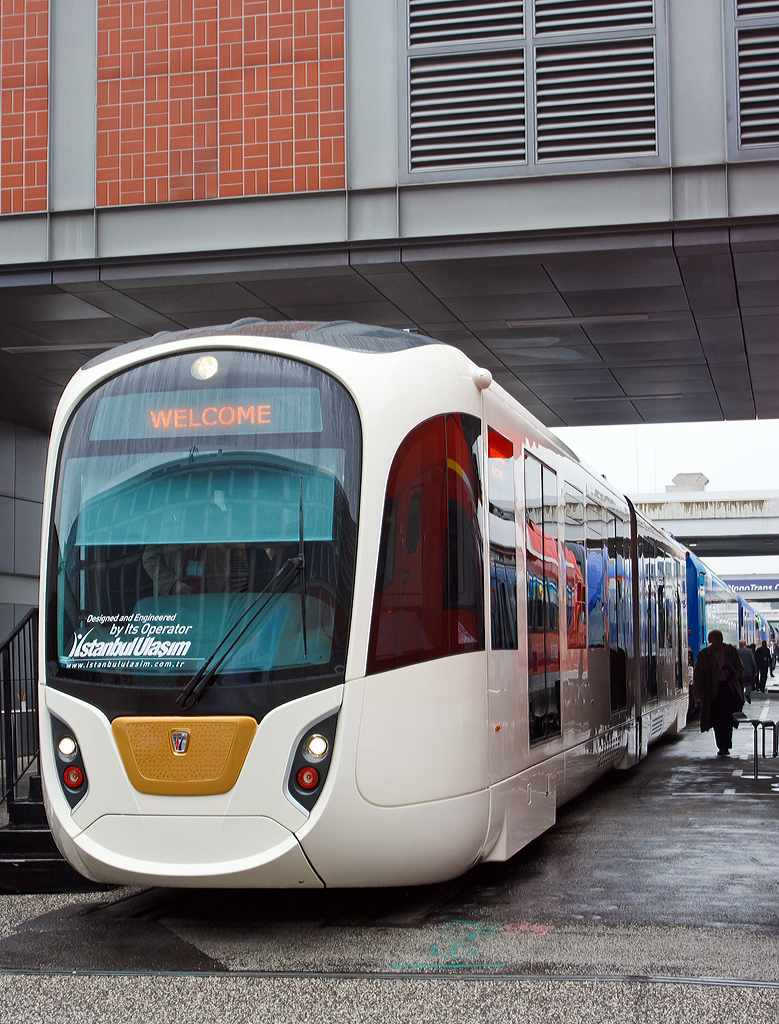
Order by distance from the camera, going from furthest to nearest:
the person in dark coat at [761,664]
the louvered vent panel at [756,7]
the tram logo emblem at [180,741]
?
the person in dark coat at [761,664] < the louvered vent panel at [756,7] < the tram logo emblem at [180,741]

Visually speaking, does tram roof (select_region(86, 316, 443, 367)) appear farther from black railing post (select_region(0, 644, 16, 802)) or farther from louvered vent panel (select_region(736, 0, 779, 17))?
louvered vent panel (select_region(736, 0, 779, 17))

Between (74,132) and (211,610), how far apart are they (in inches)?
327

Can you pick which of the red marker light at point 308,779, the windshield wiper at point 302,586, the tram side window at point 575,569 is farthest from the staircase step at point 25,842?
the tram side window at point 575,569

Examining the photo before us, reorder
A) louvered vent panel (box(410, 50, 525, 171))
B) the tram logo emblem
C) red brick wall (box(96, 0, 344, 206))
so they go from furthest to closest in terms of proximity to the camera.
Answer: red brick wall (box(96, 0, 344, 206)) < louvered vent panel (box(410, 50, 525, 171)) < the tram logo emblem

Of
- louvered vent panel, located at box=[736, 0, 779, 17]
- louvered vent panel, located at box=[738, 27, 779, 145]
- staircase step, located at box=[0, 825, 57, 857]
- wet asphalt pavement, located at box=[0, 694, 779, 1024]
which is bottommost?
wet asphalt pavement, located at box=[0, 694, 779, 1024]

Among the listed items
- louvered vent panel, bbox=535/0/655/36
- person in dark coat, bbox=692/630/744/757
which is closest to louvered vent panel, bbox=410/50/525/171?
louvered vent panel, bbox=535/0/655/36

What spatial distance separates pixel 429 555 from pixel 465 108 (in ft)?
23.7

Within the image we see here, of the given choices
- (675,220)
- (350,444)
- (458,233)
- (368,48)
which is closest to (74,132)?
(368,48)

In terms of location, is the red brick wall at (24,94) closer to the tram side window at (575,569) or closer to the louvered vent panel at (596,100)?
the louvered vent panel at (596,100)

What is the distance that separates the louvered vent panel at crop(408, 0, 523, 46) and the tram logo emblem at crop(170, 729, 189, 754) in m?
8.60

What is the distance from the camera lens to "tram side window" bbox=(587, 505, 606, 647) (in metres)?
10.5

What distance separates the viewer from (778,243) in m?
11.3

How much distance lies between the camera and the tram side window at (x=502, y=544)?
7016 mm

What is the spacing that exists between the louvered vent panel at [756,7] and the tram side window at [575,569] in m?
5.16
